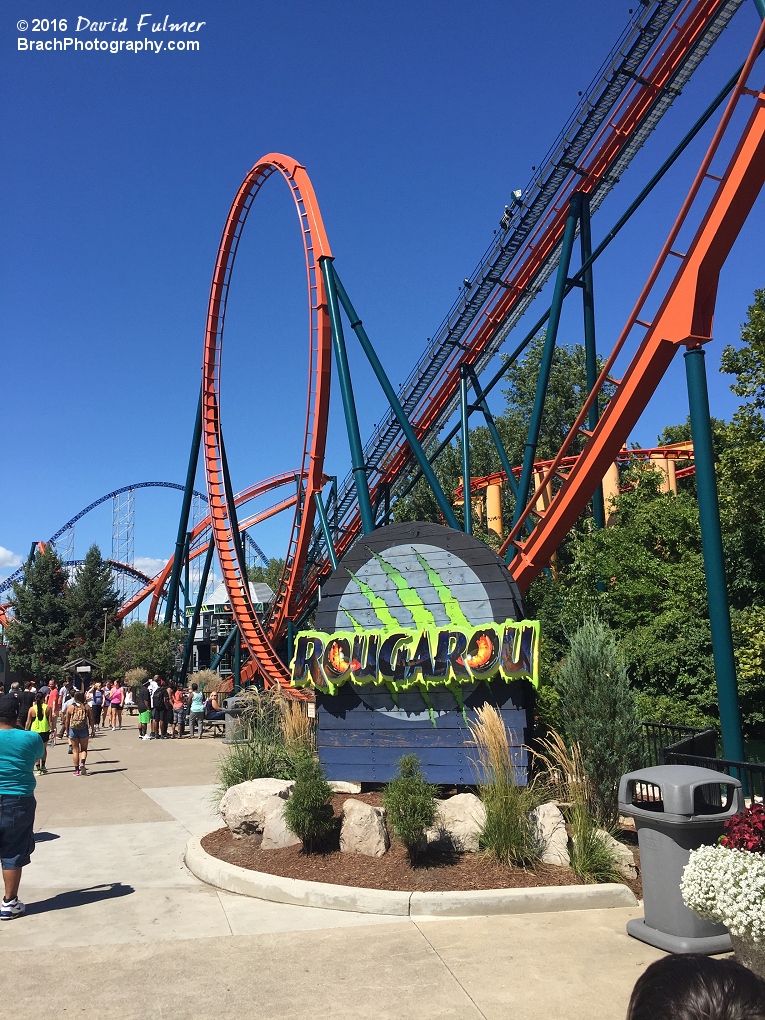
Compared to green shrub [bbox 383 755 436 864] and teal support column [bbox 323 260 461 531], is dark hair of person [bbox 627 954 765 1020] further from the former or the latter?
teal support column [bbox 323 260 461 531]

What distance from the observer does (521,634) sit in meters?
7.55

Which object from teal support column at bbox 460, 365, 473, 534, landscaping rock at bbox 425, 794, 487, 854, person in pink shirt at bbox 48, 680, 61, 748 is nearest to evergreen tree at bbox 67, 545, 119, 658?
person in pink shirt at bbox 48, 680, 61, 748

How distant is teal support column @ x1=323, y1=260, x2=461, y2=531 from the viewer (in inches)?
578

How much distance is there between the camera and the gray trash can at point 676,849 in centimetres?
474

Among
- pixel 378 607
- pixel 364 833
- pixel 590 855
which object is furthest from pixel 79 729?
pixel 590 855

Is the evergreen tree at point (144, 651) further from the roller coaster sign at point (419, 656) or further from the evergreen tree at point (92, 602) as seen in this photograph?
the roller coaster sign at point (419, 656)

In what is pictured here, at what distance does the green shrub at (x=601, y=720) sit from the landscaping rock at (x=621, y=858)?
1.87 ft

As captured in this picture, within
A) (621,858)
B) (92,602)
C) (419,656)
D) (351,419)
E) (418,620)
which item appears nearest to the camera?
(621,858)

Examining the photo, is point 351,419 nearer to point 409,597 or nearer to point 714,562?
point 409,597

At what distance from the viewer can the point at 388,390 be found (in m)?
15.8

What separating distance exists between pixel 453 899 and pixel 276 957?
51.5 inches

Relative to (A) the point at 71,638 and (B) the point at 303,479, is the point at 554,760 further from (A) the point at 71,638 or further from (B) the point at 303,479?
(A) the point at 71,638

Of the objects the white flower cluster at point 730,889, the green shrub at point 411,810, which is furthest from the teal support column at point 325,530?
the white flower cluster at point 730,889

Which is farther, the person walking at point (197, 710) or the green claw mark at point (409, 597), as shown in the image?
the person walking at point (197, 710)
